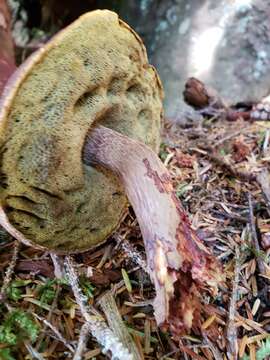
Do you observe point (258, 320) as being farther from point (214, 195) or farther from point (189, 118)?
point (189, 118)

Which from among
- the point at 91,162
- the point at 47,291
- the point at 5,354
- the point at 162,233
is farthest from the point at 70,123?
the point at 5,354

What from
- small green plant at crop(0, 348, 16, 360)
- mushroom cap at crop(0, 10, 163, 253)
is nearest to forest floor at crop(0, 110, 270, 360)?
small green plant at crop(0, 348, 16, 360)

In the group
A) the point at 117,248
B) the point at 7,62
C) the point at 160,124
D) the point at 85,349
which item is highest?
the point at 7,62

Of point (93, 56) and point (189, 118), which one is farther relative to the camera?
point (189, 118)

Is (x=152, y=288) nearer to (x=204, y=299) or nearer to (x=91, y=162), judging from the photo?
(x=204, y=299)

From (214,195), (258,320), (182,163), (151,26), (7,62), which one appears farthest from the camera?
(151,26)

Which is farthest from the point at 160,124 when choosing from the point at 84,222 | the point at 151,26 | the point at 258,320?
the point at 151,26

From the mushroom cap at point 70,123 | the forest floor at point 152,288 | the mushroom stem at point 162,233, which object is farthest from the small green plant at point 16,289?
the mushroom stem at point 162,233

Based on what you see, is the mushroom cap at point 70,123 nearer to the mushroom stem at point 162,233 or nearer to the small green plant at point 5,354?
the mushroom stem at point 162,233
